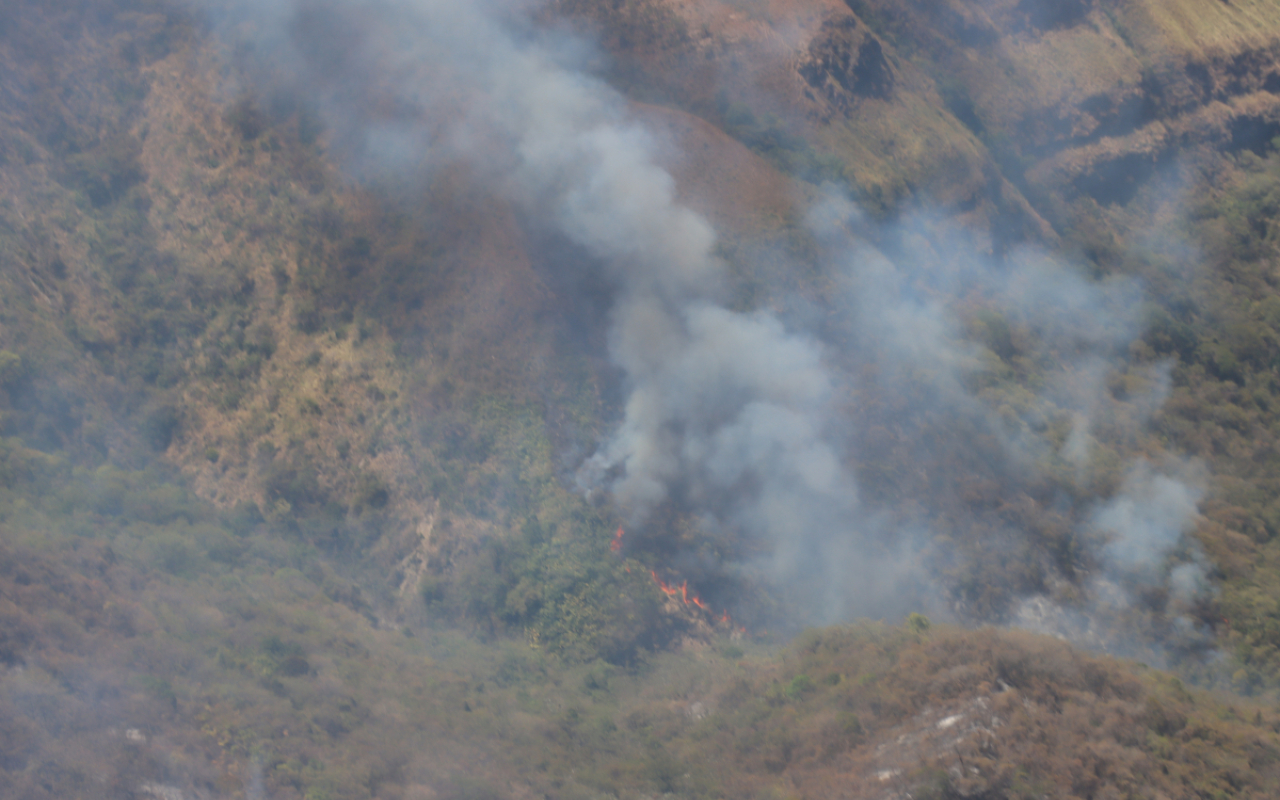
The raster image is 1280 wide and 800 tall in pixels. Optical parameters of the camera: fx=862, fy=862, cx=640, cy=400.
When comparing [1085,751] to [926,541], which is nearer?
[1085,751]

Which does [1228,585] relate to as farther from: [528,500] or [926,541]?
[528,500]

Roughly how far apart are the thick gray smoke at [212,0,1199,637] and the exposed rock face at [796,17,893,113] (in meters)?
9.90

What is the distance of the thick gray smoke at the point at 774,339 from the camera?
151ft

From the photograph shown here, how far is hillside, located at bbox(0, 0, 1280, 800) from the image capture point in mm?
33469

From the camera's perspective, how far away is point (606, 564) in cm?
4450

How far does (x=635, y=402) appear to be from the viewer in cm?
4838

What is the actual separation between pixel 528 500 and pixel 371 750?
15921mm

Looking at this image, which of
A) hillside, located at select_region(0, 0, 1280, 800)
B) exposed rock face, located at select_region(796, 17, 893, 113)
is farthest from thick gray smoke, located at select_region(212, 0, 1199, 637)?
exposed rock face, located at select_region(796, 17, 893, 113)

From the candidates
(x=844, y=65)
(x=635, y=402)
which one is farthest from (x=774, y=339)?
(x=844, y=65)

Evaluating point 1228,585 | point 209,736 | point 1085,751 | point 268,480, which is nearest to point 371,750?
point 209,736

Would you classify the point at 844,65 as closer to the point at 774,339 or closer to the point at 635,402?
the point at 774,339

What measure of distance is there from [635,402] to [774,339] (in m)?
9.16

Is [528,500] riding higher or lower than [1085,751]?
higher

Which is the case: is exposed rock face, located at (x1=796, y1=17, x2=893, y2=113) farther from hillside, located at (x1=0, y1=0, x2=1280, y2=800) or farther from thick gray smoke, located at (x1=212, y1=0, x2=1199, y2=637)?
thick gray smoke, located at (x1=212, y1=0, x2=1199, y2=637)
